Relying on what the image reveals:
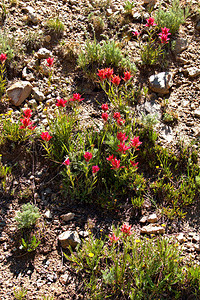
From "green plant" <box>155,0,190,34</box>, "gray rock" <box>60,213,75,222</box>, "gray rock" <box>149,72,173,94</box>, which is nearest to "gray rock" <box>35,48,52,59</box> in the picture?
"gray rock" <box>149,72,173,94</box>

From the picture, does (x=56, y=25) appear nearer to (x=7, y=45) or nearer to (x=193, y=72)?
(x=7, y=45)

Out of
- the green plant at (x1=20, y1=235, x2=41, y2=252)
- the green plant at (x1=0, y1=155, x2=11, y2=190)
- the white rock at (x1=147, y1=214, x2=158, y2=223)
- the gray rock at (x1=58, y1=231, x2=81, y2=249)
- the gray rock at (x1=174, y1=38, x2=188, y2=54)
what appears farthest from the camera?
the gray rock at (x1=174, y1=38, x2=188, y2=54)

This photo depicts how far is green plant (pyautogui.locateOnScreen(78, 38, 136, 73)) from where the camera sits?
16.4 feet

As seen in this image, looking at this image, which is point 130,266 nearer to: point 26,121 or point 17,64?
point 26,121

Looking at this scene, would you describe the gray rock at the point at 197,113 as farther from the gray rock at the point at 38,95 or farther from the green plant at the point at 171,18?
the gray rock at the point at 38,95

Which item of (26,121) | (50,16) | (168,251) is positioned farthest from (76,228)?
(50,16)

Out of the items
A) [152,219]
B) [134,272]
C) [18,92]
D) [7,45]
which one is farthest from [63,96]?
[134,272]

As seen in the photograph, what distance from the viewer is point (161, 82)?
493 centimetres

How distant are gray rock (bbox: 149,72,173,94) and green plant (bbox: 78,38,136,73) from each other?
15.4 inches

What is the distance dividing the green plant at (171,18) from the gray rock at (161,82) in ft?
3.63

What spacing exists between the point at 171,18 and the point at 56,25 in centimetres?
215

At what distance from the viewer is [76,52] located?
213 inches

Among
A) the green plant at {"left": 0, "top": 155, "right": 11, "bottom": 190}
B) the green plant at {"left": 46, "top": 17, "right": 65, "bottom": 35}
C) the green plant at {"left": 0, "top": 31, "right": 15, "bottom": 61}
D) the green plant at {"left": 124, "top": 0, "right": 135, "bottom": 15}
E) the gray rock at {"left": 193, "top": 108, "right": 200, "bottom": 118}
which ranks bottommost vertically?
the green plant at {"left": 0, "top": 155, "right": 11, "bottom": 190}

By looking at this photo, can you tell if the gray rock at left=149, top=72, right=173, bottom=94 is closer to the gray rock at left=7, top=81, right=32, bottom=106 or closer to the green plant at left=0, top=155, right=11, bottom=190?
the gray rock at left=7, top=81, right=32, bottom=106
